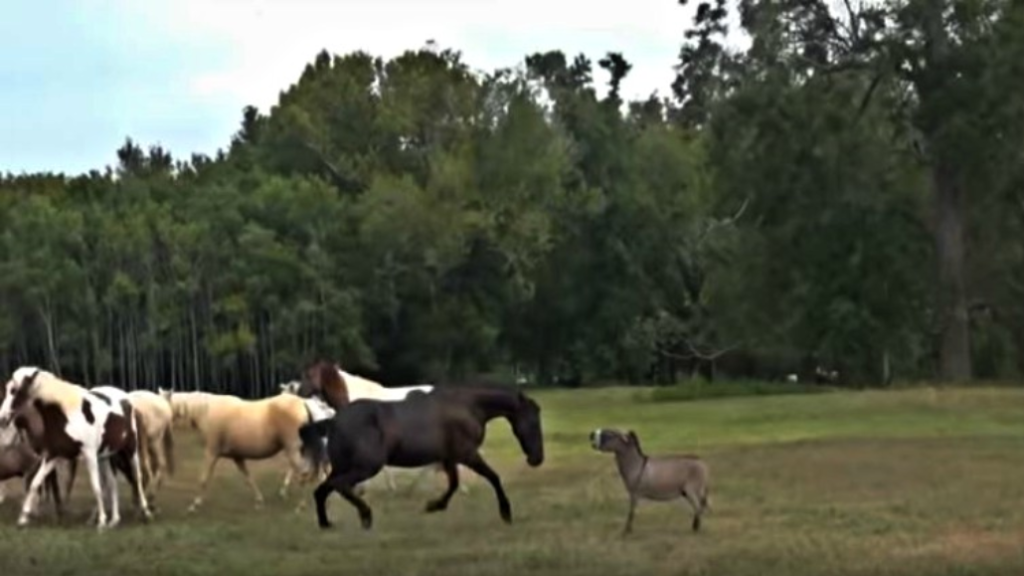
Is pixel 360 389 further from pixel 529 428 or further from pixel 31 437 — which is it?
pixel 31 437

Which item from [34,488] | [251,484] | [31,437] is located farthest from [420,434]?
[251,484]

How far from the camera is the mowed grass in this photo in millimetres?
15570

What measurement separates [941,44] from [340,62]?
43899 mm

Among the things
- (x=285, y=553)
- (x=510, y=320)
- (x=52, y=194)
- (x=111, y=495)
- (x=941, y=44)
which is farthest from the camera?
(x=52, y=194)

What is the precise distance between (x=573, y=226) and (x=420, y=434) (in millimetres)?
63678

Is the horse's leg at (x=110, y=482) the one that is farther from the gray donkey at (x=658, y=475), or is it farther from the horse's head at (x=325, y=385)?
the gray donkey at (x=658, y=475)

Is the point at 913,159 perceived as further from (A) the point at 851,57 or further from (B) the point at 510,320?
(B) the point at 510,320

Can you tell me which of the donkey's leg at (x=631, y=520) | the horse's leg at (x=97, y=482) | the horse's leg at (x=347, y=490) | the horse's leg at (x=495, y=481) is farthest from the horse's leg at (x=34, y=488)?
the donkey's leg at (x=631, y=520)

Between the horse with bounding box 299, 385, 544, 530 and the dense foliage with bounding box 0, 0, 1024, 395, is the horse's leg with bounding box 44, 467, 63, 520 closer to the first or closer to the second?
the horse with bounding box 299, 385, 544, 530

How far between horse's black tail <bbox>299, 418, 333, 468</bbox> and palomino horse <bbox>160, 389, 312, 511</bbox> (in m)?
0.38

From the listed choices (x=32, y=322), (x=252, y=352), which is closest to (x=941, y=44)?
(x=252, y=352)

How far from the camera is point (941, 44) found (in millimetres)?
52688

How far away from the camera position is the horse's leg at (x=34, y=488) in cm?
2011

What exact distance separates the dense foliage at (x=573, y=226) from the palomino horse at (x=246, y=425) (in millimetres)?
30689
